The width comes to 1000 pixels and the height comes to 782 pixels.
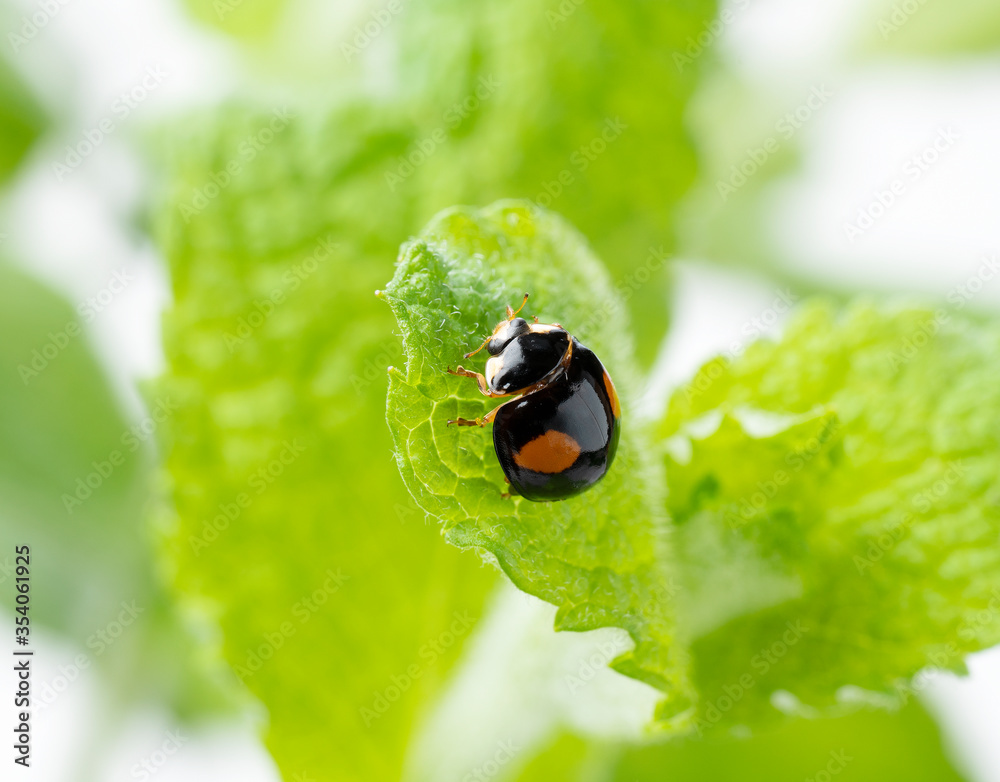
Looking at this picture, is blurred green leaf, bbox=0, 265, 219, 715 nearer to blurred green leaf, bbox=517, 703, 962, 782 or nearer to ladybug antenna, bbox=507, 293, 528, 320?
blurred green leaf, bbox=517, 703, 962, 782

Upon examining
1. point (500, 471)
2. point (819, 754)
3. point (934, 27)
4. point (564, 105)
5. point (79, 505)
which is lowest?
point (819, 754)

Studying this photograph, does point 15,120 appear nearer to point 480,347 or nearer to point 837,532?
point 480,347

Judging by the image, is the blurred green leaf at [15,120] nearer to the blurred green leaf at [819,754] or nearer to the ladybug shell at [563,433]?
the ladybug shell at [563,433]

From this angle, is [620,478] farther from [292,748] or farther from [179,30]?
[179,30]

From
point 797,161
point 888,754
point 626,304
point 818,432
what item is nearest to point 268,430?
point 626,304

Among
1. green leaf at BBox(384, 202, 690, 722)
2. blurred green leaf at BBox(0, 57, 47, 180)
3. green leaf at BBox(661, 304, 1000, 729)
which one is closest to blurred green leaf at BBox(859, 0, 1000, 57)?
green leaf at BBox(661, 304, 1000, 729)

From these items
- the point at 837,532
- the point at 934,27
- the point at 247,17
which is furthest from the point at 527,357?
the point at 934,27
